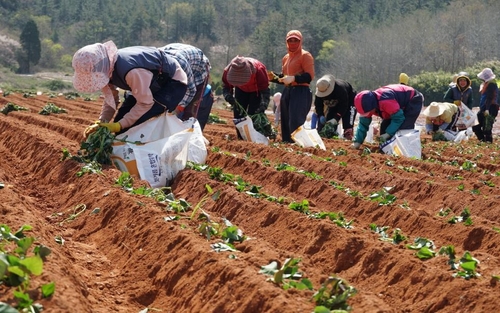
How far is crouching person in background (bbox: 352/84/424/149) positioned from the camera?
31.8 feet

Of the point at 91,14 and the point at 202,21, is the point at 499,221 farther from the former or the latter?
the point at 91,14

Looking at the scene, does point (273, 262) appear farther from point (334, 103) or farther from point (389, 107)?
point (334, 103)

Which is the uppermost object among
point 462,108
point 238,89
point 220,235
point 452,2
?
point 220,235

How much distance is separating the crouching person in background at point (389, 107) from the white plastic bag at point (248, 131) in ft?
4.51

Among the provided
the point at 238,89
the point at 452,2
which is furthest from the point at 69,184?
the point at 452,2

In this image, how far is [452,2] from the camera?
69.6 m

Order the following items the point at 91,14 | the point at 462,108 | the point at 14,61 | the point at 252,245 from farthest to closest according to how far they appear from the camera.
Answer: the point at 91,14, the point at 14,61, the point at 462,108, the point at 252,245

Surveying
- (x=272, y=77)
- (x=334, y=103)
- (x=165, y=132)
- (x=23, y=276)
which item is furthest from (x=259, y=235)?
(x=334, y=103)

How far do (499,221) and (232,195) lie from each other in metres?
2.27

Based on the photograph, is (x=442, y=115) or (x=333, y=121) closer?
(x=333, y=121)

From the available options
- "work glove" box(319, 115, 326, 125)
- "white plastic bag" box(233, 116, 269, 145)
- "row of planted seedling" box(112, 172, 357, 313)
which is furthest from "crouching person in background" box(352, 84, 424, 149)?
"row of planted seedling" box(112, 172, 357, 313)

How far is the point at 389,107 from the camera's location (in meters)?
9.84

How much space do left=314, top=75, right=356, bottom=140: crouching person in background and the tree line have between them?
18.7 meters

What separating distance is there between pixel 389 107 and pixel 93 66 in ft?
14.7
